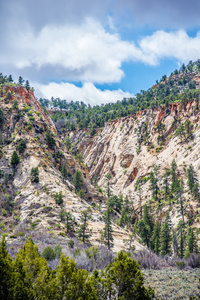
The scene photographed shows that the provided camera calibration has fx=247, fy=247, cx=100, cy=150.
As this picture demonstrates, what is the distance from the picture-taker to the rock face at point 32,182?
40062 mm

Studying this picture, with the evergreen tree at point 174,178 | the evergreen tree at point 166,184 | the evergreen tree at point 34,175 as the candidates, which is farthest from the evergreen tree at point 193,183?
the evergreen tree at point 34,175

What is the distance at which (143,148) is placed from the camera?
91250 mm

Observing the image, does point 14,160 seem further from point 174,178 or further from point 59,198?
point 174,178

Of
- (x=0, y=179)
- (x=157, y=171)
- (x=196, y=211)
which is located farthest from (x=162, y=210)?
(x=0, y=179)

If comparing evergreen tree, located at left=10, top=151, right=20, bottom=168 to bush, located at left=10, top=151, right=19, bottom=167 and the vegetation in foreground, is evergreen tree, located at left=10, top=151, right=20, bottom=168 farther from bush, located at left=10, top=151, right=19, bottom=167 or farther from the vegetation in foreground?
the vegetation in foreground

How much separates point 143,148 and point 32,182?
5191 cm

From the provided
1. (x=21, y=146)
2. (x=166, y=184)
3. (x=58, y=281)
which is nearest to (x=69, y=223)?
(x=21, y=146)

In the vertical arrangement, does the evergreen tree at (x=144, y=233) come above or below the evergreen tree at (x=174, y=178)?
below

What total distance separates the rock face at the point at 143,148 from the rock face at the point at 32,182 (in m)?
22.5

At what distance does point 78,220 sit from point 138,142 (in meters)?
58.8

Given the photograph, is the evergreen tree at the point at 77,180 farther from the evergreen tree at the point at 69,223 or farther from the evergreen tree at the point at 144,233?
the evergreen tree at the point at 69,223

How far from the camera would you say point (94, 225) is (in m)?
43.8

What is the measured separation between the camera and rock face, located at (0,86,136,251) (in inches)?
1577

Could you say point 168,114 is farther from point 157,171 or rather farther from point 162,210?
point 162,210
